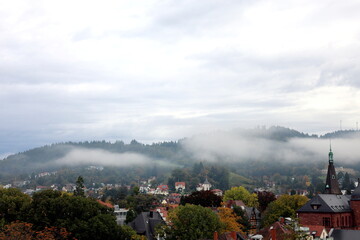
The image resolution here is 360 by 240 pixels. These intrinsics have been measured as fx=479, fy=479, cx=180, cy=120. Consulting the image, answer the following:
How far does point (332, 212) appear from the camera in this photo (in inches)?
2884

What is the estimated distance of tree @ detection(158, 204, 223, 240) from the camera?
55688mm

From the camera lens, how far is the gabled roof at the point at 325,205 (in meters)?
73.7

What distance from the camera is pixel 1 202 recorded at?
193 ft

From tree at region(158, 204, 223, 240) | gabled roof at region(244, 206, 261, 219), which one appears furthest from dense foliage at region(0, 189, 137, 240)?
gabled roof at region(244, 206, 261, 219)

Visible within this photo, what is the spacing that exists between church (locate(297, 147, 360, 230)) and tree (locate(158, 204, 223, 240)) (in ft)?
69.4

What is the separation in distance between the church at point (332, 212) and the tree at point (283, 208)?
31.1ft

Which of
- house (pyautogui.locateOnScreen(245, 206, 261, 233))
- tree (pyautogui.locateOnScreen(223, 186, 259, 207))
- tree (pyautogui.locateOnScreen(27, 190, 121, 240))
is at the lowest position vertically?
house (pyautogui.locateOnScreen(245, 206, 261, 233))

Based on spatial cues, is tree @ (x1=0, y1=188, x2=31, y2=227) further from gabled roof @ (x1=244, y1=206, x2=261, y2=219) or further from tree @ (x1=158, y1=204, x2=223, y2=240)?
gabled roof @ (x1=244, y1=206, x2=261, y2=219)

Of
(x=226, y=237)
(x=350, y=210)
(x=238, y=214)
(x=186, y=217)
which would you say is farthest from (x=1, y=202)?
(x=350, y=210)

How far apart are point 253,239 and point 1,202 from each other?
3190cm

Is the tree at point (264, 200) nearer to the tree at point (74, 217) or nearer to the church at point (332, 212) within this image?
the church at point (332, 212)

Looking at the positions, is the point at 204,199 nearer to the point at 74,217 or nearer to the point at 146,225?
the point at 146,225

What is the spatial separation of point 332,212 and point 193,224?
1100 inches

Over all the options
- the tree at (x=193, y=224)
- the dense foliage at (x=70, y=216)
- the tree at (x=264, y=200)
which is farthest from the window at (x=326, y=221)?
the tree at (x=264, y=200)
